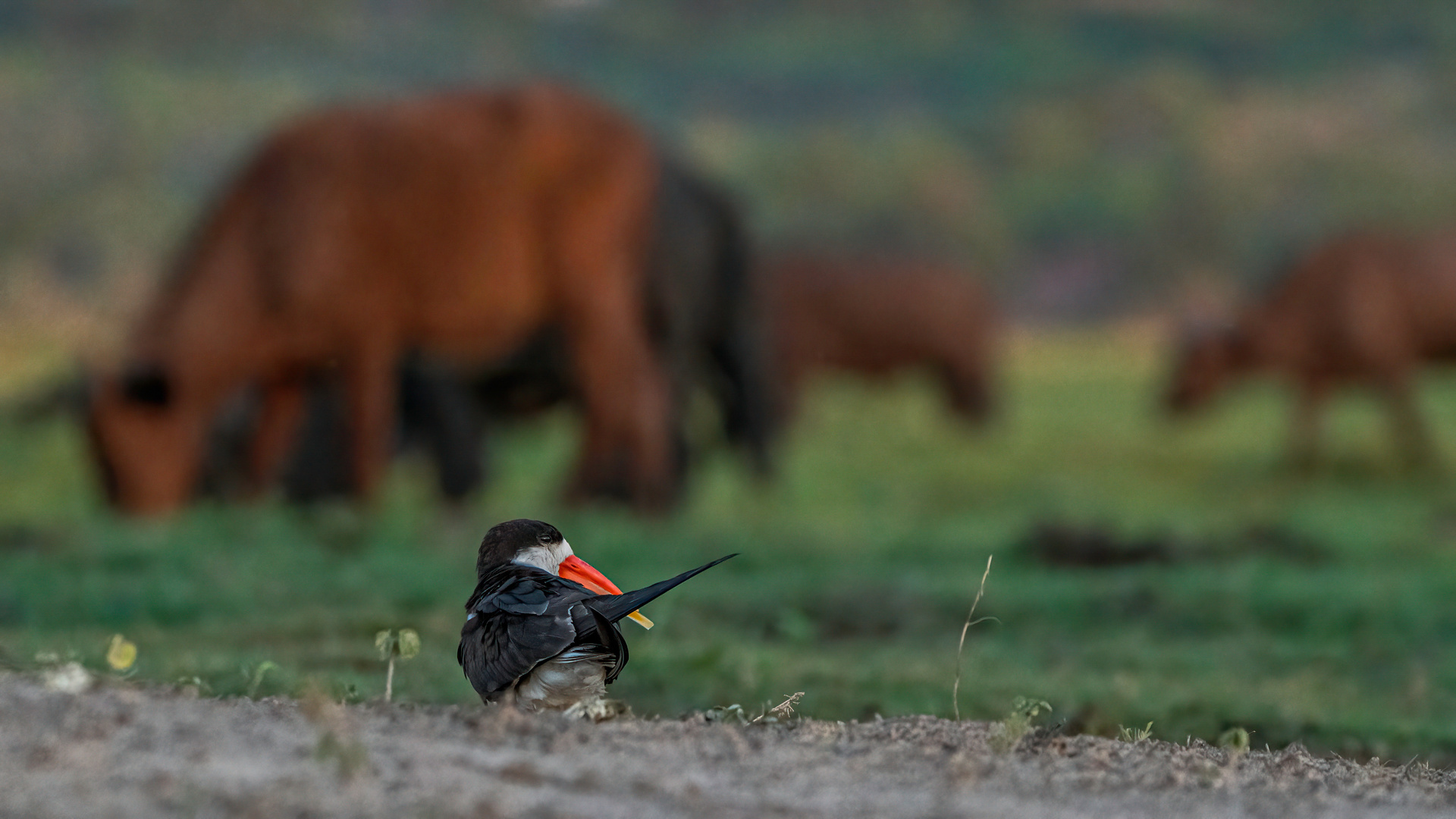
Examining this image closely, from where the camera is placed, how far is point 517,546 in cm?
373

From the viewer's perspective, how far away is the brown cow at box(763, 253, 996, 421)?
26578 mm

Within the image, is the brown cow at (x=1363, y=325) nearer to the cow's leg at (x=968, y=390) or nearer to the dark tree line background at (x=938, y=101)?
the cow's leg at (x=968, y=390)

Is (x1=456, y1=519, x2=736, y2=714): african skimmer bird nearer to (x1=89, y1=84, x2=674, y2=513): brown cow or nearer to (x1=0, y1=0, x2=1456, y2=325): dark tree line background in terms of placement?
(x1=89, y1=84, x2=674, y2=513): brown cow

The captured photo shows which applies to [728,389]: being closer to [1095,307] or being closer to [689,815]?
[689,815]

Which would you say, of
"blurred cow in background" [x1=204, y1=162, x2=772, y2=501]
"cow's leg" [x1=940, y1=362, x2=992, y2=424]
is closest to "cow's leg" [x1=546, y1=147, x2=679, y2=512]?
"blurred cow in background" [x1=204, y1=162, x2=772, y2=501]

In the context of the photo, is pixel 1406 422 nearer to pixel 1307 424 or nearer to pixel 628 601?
pixel 1307 424

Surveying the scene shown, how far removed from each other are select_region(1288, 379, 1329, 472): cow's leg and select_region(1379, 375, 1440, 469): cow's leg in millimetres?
620

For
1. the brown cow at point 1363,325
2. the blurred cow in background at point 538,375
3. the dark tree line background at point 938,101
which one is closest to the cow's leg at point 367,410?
the blurred cow in background at point 538,375

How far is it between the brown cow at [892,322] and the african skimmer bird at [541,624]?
22517 mm

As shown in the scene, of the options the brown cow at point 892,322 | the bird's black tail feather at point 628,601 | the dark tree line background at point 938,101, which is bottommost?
the bird's black tail feather at point 628,601

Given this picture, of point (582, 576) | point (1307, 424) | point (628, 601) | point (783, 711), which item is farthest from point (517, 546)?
point (1307, 424)

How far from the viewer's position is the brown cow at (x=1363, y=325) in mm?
17938

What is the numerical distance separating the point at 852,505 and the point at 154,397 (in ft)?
18.3

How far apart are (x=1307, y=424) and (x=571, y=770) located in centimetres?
1602
